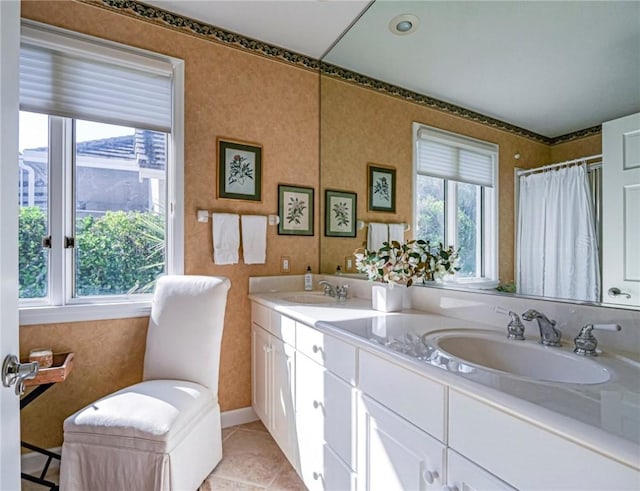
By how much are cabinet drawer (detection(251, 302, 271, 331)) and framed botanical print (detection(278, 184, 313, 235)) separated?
578 millimetres

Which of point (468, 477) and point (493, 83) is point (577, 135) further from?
point (468, 477)

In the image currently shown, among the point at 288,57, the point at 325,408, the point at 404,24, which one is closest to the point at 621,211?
the point at 325,408

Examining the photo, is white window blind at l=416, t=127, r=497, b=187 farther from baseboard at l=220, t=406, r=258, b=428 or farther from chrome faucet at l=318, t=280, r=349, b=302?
baseboard at l=220, t=406, r=258, b=428

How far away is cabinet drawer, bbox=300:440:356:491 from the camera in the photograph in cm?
125

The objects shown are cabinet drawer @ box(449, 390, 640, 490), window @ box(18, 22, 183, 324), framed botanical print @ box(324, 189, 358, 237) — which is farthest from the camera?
framed botanical print @ box(324, 189, 358, 237)

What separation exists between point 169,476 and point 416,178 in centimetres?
179

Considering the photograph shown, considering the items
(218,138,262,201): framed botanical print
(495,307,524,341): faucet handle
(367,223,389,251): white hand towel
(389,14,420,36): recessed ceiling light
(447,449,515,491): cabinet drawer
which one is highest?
(389,14,420,36): recessed ceiling light

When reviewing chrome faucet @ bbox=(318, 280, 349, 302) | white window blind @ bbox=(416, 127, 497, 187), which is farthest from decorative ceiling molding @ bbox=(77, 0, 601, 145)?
chrome faucet @ bbox=(318, 280, 349, 302)

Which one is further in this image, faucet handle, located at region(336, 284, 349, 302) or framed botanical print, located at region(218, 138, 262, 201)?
framed botanical print, located at region(218, 138, 262, 201)

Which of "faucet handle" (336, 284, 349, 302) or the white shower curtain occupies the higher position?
the white shower curtain

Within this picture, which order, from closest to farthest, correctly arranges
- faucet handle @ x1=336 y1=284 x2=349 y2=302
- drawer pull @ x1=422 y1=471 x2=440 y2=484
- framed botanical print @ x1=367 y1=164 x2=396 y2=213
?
drawer pull @ x1=422 y1=471 x2=440 y2=484 < framed botanical print @ x1=367 y1=164 x2=396 y2=213 < faucet handle @ x1=336 y1=284 x2=349 y2=302

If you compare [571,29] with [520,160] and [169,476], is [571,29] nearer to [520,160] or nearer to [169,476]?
[520,160]

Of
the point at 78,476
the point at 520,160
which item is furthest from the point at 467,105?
the point at 78,476

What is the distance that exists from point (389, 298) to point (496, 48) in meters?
1.14
